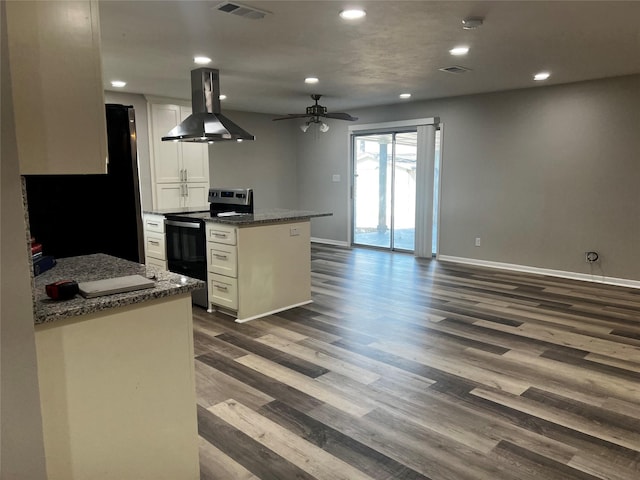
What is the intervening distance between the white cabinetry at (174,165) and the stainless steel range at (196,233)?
1.90 metres

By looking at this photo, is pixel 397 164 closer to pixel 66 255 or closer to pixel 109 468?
pixel 66 255

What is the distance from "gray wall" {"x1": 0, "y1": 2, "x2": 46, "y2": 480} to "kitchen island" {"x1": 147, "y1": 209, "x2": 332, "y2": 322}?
9.14 feet

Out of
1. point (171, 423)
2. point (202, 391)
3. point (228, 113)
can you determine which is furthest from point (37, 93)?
point (228, 113)

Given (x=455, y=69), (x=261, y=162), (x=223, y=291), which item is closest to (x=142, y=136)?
(x=261, y=162)

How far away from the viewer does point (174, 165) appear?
662 centimetres

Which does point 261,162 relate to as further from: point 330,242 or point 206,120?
point 206,120

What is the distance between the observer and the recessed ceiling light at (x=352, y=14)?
9.70 feet

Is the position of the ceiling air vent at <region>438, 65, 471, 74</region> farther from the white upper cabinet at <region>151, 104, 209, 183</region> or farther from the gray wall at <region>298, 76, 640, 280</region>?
the white upper cabinet at <region>151, 104, 209, 183</region>

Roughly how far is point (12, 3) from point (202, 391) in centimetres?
227

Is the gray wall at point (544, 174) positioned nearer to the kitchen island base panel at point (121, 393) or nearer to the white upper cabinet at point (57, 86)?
the kitchen island base panel at point (121, 393)

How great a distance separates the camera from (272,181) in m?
8.70

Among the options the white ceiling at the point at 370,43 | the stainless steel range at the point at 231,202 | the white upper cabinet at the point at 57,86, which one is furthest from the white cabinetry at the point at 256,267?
the white upper cabinet at the point at 57,86

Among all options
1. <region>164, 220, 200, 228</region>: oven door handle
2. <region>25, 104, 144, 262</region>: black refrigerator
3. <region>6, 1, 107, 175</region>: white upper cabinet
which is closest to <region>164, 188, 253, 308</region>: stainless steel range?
<region>164, 220, 200, 228</region>: oven door handle

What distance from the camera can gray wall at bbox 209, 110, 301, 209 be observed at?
25.9ft
